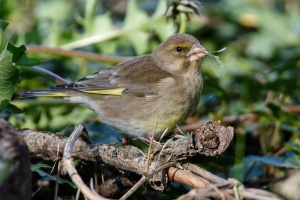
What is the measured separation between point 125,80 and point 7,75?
3.76ft

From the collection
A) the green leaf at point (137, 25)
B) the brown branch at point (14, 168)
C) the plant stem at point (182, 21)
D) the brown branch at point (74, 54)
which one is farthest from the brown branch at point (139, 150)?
the green leaf at point (137, 25)

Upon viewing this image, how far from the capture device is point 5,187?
2490mm

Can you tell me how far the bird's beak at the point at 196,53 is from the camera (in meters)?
4.33

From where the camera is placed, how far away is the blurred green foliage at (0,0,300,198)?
4.55 metres

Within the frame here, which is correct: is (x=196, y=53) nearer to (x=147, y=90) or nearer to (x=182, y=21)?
(x=147, y=90)

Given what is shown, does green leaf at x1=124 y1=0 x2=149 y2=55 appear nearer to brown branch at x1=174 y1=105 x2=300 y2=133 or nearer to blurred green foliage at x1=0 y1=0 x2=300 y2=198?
blurred green foliage at x1=0 y1=0 x2=300 y2=198

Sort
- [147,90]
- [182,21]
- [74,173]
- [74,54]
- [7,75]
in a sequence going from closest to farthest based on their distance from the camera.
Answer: [74,173]
[7,75]
[147,90]
[182,21]
[74,54]

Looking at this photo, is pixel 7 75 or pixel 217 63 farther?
pixel 217 63

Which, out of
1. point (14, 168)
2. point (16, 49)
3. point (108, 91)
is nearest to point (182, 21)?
point (108, 91)

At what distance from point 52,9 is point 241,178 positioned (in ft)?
14.2

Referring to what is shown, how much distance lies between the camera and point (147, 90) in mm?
4375

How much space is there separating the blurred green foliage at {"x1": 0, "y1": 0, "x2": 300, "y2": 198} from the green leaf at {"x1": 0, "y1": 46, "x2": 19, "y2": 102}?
0.04 metres

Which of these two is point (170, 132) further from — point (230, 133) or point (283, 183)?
point (230, 133)

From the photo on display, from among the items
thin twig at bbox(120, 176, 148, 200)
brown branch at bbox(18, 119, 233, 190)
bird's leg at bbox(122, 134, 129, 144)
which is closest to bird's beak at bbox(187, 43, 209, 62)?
bird's leg at bbox(122, 134, 129, 144)
